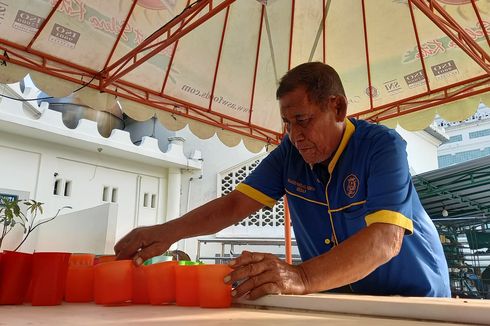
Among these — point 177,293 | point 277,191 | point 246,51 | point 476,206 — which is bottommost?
point 177,293

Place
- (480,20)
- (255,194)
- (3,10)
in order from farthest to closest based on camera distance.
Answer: (480,20), (3,10), (255,194)

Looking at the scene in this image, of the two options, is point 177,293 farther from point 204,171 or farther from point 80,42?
point 204,171

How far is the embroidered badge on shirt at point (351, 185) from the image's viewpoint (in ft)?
4.27

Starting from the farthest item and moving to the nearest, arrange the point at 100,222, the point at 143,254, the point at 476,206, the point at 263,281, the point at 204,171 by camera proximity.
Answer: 1. the point at 204,171
2. the point at 476,206
3. the point at 100,222
4. the point at 143,254
5. the point at 263,281

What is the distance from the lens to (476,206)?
6.93m

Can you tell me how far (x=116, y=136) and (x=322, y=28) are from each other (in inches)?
253

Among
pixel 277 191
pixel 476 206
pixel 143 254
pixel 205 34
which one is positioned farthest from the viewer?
pixel 476 206

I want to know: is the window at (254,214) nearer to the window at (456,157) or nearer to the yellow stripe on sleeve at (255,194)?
the yellow stripe on sleeve at (255,194)

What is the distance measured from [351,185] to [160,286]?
78cm

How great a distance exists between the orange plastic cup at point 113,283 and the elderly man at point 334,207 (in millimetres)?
155

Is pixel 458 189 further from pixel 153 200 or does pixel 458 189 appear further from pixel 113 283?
pixel 153 200

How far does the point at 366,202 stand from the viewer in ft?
3.73

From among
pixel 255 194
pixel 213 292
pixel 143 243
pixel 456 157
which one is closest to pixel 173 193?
pixel 255 194

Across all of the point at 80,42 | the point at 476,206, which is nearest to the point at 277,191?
the point at 80,42
